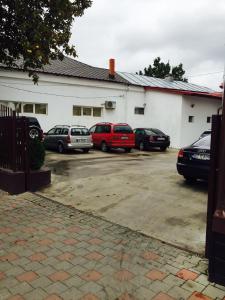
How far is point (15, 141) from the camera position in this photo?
306 inches

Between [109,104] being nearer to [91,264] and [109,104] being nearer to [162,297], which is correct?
[91,264]

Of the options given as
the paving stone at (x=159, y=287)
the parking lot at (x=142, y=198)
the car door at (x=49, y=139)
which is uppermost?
the car door at (x=49, y=139)

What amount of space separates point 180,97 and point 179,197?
15.0 metres

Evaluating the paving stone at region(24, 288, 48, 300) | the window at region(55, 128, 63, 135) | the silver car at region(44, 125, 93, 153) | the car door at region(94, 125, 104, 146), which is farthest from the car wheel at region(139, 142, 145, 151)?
the paving stone at region(24, 288, 48, 300)

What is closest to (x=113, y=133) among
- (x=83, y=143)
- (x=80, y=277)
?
(x=83, y=143)

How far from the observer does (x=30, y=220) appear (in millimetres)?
5738

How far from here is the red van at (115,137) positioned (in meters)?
17.7

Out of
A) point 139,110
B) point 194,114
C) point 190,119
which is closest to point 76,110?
point 139,110

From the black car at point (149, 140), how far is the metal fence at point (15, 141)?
1219 centimetres

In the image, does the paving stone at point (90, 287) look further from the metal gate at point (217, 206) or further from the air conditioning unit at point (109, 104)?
the air conditioning unit at point (109, 104)

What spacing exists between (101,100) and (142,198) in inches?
617

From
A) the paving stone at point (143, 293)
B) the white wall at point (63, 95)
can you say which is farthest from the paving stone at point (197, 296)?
the white wall at point (63, 95)

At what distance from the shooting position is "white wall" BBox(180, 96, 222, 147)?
71.5 ft

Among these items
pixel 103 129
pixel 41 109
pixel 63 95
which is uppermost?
pixel 63 95
